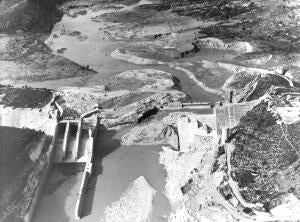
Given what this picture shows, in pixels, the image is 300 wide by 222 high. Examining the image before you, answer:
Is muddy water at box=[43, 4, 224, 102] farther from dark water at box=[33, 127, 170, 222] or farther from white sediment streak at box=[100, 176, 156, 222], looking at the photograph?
white sediment streak at box=[100, 176, 156, 222]

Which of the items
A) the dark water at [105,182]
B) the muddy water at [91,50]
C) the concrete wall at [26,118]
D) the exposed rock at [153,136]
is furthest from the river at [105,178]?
the concrete wall at [26,118]

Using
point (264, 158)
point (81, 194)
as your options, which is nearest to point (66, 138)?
point (81, 194)

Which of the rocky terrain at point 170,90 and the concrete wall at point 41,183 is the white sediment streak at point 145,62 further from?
the concrete wall at point 41,183

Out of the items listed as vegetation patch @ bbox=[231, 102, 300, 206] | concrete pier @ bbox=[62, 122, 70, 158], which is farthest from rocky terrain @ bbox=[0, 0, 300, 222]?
concrete pier @ bbox=[62, 122, 70, 158]

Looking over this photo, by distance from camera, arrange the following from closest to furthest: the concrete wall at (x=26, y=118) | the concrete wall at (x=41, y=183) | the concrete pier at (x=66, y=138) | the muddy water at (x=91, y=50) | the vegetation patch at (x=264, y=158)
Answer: the vegetation patch at (x=264, y=158)
the concrete wall at (x=41, y=183)
the concrete pier at (x=66, y=138)
the concrete wall at (x=26, y=118)
the muddy water at (x=91, y=50)

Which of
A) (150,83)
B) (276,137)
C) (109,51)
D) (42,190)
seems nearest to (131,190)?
(42,190)

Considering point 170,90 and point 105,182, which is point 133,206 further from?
point 170,90
